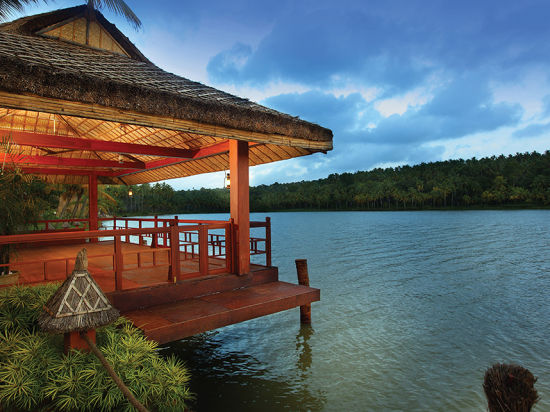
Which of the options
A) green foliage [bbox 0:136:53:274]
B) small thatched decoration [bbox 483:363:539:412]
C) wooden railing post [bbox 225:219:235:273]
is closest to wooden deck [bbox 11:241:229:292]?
wooden railing post [bbox 225:219:235:273]

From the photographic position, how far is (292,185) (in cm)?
8194

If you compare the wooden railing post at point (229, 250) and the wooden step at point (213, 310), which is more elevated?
the wooden railing post at point (229, 250)

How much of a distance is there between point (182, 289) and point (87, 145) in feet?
8.50

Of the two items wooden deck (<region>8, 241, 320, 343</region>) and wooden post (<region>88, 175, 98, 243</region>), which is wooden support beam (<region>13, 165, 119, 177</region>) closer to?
wooden post (<region>88, 175, 98, 243</region>)

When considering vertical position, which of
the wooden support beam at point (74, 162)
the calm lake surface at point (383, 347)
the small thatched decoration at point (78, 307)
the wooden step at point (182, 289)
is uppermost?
the wooden support beam at point (74, 162)

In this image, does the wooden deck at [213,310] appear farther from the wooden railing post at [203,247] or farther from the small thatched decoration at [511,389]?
the small thatched decoration at [511,389]

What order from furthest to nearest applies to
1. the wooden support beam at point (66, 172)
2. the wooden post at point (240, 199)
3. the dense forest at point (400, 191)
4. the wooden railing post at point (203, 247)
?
the dense forest at point (400, 191)
the wooden support beam at point (66, 172)
the wooden post at point (240, 199)
the wooden railing post at point (203, 247)

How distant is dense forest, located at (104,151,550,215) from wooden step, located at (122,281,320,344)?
48019 millimetres

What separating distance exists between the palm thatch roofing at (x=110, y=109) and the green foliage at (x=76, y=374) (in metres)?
1.80

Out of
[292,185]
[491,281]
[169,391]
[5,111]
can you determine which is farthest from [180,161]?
[292,185]

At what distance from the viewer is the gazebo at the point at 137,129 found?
292 centimetres

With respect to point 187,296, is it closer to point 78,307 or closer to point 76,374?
point 76,374

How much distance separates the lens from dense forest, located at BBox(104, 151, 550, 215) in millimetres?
57469

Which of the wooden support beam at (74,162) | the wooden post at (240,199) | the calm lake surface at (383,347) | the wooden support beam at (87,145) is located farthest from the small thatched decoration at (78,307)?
the wooden support beam at (74,162)
